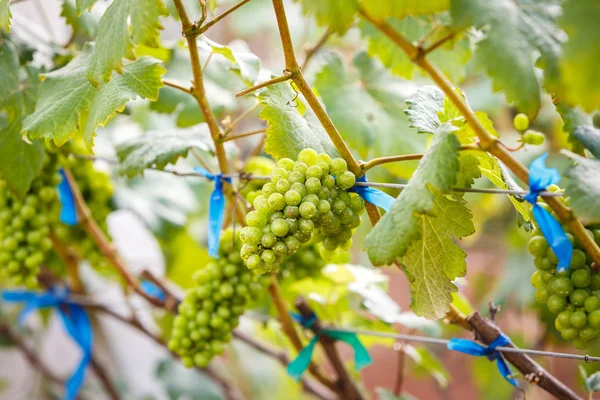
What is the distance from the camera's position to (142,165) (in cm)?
79

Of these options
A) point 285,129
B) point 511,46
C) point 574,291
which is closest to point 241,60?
point 285,129

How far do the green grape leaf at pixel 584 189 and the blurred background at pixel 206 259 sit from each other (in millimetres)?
406

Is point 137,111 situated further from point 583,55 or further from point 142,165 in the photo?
point 583,55

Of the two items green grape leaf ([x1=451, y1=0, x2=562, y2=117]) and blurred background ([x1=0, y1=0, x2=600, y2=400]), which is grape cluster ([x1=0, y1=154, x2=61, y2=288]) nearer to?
blurred background ([x1=0, y1=0, x2=600, y2=400])

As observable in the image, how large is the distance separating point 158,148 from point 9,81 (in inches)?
9.4

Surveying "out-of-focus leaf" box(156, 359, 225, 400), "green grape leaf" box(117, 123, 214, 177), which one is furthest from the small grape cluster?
"out-of-focus leaf" box(156, 359, 225, 400)

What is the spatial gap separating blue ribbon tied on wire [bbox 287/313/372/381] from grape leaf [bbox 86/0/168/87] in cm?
50

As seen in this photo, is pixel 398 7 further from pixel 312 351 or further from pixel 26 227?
pixel 26 227

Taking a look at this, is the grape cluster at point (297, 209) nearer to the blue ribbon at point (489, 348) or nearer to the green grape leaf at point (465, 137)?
the green grape leaf at point (465, 137)

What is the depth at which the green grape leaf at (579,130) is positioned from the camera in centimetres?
59

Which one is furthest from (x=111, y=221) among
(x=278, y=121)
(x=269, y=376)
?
(x=278, y=121)

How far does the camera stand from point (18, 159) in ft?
2.59

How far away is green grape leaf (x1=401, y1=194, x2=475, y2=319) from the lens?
0.60 m

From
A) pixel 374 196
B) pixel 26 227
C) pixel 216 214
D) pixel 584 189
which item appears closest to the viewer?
pixel 584 189
